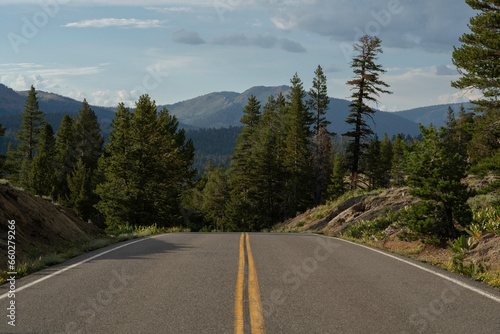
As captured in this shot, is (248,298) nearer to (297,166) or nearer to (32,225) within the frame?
(32,225)

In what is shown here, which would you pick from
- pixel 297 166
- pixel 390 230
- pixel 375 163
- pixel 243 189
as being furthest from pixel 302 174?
pixel 390 230

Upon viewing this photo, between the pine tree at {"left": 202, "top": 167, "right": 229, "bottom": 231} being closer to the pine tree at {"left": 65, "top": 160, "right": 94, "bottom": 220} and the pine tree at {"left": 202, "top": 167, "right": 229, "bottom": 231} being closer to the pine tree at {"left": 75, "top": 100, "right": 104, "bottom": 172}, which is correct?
the pine tree at {"left": 65, "top": 160, "right": 94, "bottom": 220}

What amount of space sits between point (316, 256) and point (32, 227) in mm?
9127

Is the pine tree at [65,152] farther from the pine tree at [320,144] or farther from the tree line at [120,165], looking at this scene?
the pine tree at [320,144]

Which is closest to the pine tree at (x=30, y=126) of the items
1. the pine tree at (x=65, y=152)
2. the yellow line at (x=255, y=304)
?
the pine tree at (x=65, y=152)

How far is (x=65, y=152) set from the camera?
65.1 metres

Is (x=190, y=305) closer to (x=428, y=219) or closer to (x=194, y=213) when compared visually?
(x=428, y=219)

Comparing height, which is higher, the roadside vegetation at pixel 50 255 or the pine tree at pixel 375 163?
the pine tree at pixel 375 163

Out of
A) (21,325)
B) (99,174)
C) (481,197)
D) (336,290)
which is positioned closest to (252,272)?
(336,290)

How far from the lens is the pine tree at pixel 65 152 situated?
65250 mm

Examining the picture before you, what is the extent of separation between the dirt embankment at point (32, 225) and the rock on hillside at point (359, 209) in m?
14.9

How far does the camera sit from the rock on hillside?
71.4 feet

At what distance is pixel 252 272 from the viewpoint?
7.96m

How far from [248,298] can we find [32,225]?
957 centimetres
